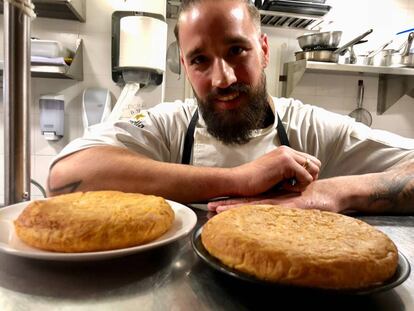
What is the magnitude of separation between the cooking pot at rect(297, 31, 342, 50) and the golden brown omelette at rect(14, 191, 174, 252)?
6.32 ft

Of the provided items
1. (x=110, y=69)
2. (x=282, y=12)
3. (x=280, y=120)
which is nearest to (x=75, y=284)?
(x=280, y=120)

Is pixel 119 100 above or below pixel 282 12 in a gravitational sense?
below

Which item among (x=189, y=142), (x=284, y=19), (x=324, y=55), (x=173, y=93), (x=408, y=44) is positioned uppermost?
(x=284, y=19)

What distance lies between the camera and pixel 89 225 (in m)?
0.45

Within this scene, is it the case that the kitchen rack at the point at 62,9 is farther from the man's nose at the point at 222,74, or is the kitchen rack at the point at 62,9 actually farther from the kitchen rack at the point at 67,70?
the man's nose at the point at 222,74

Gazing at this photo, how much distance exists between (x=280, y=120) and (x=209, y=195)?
0.56m

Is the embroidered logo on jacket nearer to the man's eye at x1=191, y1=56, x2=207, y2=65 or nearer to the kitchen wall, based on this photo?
the man's eye at x1=191, y1=56, x2=207, y2=65

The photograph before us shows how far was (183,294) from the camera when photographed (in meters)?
0.40

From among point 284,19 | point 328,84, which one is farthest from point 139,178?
point 328,84

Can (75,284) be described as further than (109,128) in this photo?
No

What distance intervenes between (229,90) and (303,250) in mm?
842

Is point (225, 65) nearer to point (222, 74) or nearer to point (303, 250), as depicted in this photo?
point (222, 74)

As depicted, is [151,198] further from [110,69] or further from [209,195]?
[110,69]

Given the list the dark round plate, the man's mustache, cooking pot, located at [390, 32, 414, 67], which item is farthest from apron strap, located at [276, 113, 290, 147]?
cooking pot, located at [390, 32, 414, 67]
